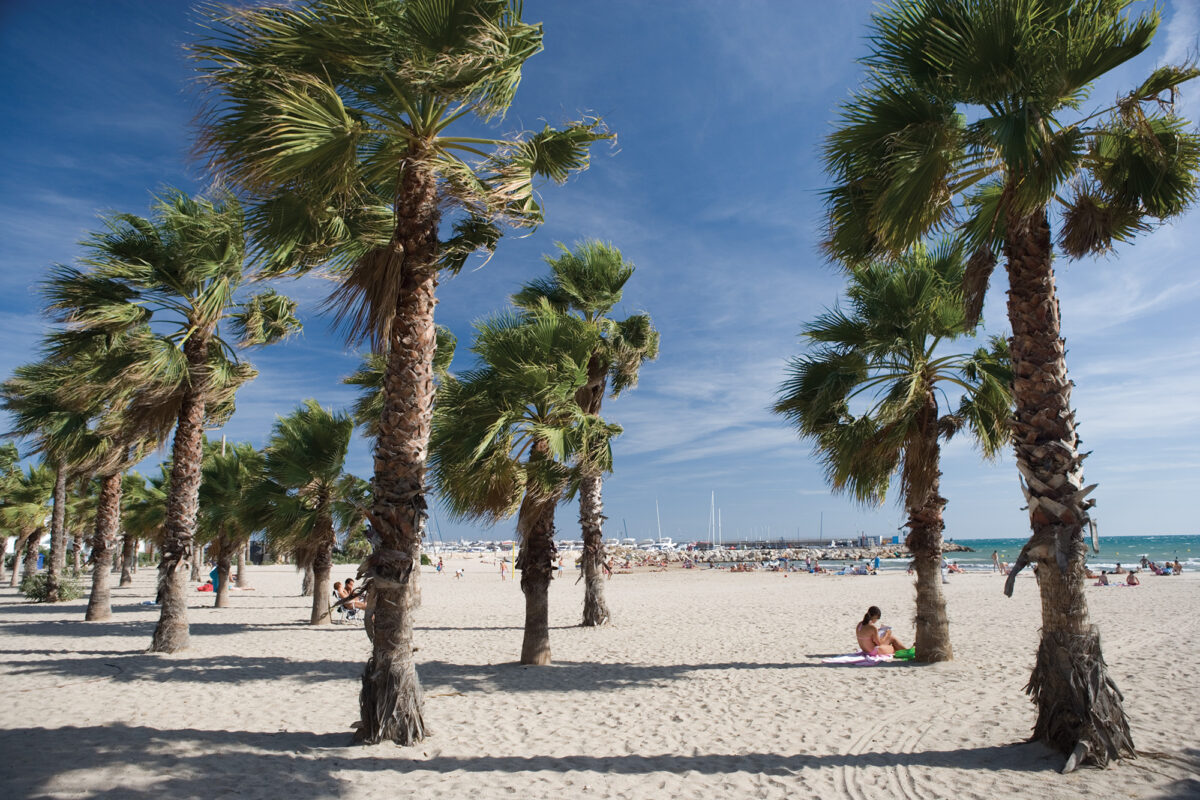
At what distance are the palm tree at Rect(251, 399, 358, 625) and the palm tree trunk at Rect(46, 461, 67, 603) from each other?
6847 millimetres

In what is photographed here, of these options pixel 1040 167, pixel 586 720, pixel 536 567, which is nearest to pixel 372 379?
pixel 536 567

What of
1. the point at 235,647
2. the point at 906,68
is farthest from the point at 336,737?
the point at 906,68

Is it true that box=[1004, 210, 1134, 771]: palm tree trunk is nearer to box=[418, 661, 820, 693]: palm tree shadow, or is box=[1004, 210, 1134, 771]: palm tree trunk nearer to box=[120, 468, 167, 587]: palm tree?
box=[418, 661, 820, 693]: palm tree shadow

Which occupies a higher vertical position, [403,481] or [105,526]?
[403,481]

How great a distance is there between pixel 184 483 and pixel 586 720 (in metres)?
8.54

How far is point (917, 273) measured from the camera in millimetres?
9297

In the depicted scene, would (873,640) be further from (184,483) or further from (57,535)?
(57,535)

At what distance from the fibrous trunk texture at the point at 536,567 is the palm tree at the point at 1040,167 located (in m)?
6.03

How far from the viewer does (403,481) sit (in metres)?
6.28

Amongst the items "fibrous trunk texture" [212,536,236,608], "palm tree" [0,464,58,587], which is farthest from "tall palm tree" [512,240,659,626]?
"palm tree" [0,464,58,587]

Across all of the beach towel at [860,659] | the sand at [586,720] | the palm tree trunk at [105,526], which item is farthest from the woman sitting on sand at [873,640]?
the palm tree trunk at [105,526]

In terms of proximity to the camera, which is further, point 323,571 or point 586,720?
point 323,571

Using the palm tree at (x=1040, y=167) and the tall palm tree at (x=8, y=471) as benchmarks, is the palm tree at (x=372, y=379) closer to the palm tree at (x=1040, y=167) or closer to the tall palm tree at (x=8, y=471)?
the palm tree at (x=1040, y=167)

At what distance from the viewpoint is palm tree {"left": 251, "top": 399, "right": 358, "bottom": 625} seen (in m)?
15.0
